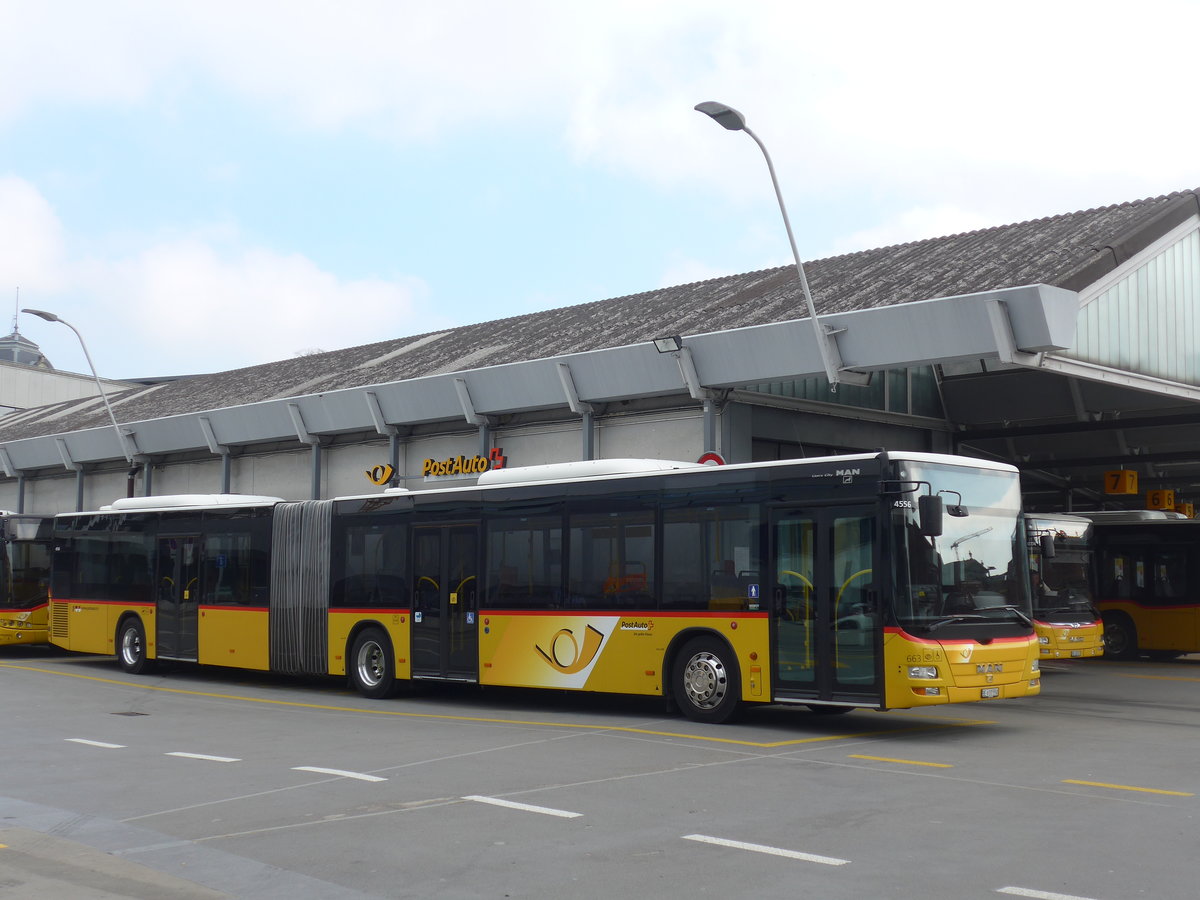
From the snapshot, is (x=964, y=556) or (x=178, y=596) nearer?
(x=964, y=556)

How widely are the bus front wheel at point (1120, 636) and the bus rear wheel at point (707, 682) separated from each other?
1728 cm

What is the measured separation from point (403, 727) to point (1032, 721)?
761cm

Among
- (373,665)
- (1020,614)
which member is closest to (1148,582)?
(1020,614)

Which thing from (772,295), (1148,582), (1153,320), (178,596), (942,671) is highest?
(772,295)

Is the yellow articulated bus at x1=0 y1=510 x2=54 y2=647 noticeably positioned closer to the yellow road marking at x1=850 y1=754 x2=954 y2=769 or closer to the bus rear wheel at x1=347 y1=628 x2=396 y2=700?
the bus rear wheel at x1=347 y1=628 x2=396 y2=700

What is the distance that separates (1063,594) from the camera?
25109mm

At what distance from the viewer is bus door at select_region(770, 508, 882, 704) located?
45.8 ft

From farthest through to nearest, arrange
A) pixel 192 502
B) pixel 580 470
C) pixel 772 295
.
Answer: pixel 772 295 → pixel 192 502 → pixel 580 470

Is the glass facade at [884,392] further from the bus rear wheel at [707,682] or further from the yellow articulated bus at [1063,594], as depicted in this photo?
the bus rear wheel at [707,682]

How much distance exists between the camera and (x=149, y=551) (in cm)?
2412

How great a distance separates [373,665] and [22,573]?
12.5 metres

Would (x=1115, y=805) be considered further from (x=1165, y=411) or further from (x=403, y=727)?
(x=1165, y=411)

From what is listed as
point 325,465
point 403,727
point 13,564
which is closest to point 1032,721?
point 403,727

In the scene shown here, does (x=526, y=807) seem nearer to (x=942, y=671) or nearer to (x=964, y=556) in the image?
(x=942, y=671)
